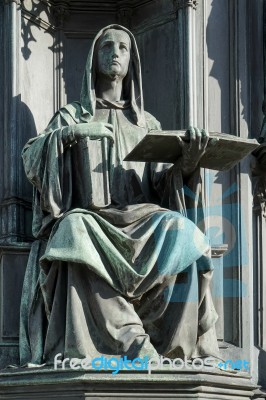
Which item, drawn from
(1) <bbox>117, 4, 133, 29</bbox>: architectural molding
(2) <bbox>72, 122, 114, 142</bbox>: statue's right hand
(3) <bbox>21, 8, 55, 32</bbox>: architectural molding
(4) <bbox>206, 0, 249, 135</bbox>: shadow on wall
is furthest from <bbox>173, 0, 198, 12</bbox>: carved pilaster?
(2) <bbox>72, 122, 114, 142</bbox>: statue's right hand

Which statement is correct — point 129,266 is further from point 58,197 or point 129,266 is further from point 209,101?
point 209,101

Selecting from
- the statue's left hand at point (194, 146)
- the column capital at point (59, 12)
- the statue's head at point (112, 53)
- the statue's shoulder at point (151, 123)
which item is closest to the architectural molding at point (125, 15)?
the column capital at point (59, 12)

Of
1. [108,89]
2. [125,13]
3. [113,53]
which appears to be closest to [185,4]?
[125,13]

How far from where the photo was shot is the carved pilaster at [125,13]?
13.3 meters

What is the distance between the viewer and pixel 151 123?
1237cm

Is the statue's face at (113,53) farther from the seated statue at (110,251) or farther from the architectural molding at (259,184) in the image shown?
the architectural molding at (259,184)

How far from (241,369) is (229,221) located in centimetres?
130

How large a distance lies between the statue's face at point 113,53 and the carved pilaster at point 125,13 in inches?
40.1

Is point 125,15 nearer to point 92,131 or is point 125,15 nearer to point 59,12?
point 59,12

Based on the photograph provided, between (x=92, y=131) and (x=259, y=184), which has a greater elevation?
(x=92, y=131)

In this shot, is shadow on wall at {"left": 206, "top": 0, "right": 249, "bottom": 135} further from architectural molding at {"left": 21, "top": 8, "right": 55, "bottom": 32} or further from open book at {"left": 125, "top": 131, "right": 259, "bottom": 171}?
architectural molding at {"left": 21, "top": 8, "right": 55, "bottom": 32}

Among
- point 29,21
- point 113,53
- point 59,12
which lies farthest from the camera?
point 59,12

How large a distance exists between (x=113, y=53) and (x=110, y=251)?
1.92m

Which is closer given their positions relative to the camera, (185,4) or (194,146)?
(194,146)
